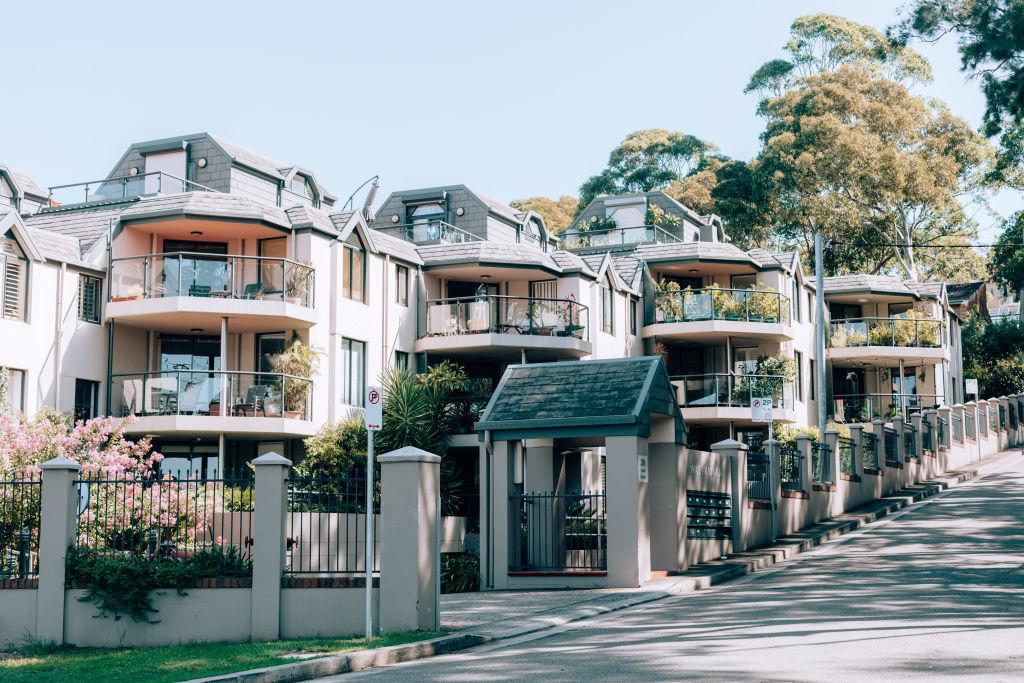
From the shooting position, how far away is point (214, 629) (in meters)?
14.7

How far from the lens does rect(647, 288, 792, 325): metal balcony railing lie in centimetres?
3903

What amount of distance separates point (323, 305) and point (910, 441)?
17.4 metres

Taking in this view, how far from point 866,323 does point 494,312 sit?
18.5m

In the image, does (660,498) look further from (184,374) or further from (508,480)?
(184,374)

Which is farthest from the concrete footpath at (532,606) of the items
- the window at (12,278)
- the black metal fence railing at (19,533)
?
the window at (12,278)

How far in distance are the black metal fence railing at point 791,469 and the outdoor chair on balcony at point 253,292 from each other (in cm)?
1309

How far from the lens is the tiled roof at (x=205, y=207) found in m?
29.1

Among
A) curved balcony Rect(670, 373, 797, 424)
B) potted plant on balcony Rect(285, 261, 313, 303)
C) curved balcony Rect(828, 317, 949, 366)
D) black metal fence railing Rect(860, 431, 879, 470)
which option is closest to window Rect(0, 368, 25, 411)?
potted plant on balcony Rect(285, 261, 313, 303)

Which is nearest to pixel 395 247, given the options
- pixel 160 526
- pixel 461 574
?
pixel 461 574

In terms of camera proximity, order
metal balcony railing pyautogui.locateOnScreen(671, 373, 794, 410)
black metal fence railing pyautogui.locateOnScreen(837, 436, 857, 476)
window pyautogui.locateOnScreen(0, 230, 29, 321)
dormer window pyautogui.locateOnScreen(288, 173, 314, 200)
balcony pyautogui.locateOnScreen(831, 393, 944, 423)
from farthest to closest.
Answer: balcony pyautogui.locateOnScreen(831, 393, 944, 423)
dormer window pyautogui.locateOnScreen(288, 173, 314, 200)
metal balcony railing pyautogui.locateOnScreen(671, 373, 794, 410)
black metal fence railing pyautogui.locateOnScreen(837, 436, 857, 476)
window pyautogui.locateOnScreen(0, 230, 29, 321)

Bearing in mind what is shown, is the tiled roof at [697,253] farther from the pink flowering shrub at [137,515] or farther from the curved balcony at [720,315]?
the pink flowering shrub at [137,515]

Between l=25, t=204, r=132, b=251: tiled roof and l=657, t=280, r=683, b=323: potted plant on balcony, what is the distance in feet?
59.2

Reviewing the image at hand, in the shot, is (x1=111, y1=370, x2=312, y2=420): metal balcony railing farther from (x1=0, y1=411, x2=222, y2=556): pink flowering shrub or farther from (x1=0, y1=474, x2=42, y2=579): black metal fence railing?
(x1=0, y1=474, x2=42, y2=579): black metal fence railing

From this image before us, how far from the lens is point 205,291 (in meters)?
28.6
